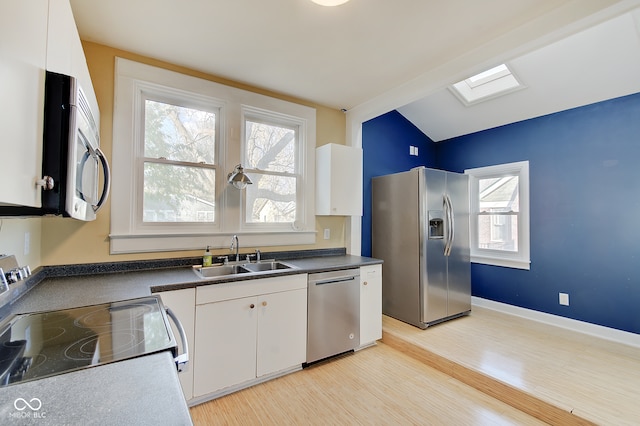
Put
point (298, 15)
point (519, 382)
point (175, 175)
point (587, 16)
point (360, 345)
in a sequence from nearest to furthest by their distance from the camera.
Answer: point (587, 16), point (298, 15), point (519, 382), point (175, 175), point (360, 345)

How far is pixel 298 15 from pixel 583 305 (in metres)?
3.80

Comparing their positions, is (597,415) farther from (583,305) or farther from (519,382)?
(583,305)

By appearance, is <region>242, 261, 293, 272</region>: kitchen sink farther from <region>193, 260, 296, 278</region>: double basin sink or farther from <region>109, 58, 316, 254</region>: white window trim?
<region>109, 58, 316, 254</region>: white window trim

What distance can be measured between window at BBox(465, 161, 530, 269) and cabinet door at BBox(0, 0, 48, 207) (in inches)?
165

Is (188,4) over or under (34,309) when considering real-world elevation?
over

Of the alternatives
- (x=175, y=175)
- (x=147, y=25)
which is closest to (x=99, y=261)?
(x=175, y=175)

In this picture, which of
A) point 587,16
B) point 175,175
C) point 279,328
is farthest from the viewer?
point 175,175

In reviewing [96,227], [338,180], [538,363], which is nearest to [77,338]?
[96,227]

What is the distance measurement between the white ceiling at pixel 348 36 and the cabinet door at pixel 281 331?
1.89m

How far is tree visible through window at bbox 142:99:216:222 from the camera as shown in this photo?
7.69ft

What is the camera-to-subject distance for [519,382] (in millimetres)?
2049

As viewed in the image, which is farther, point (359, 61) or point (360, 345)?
point (360, 345)
